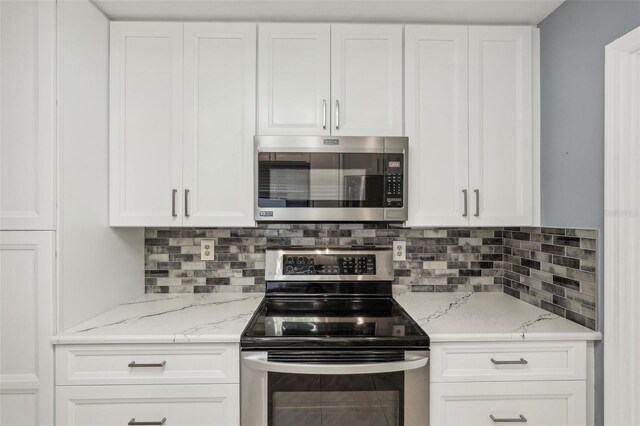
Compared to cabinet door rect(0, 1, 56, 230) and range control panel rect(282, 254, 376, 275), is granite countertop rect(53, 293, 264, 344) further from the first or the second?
cabinet door rect(0, 1, 56, 230)

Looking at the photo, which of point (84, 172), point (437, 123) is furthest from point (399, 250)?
point (84, 172)

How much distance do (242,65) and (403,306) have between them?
4.65 feet

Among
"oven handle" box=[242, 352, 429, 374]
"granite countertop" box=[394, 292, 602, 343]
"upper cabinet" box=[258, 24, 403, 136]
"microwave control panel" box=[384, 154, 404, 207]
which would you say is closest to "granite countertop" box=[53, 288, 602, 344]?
"granite countertop" box=[394, 292, 602, 343]

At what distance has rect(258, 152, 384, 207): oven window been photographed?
169 cm

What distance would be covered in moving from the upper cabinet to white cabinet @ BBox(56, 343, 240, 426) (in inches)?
40.8

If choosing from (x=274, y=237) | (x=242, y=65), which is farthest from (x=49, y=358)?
(x=242, y=65)

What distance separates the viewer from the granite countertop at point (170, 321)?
4.52ft

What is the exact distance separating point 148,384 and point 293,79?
1.44 m

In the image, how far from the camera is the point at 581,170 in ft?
4.88

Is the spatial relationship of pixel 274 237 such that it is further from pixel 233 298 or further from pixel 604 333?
pixel 604 333

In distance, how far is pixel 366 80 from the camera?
1741 mm

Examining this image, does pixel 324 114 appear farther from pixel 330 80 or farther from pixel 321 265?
pixel 321 265

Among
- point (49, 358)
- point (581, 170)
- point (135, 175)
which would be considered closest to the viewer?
point (49, 358)

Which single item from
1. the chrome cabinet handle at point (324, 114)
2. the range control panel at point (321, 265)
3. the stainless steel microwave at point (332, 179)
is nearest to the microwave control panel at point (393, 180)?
the stainless steel microwave at point (332, 179)
